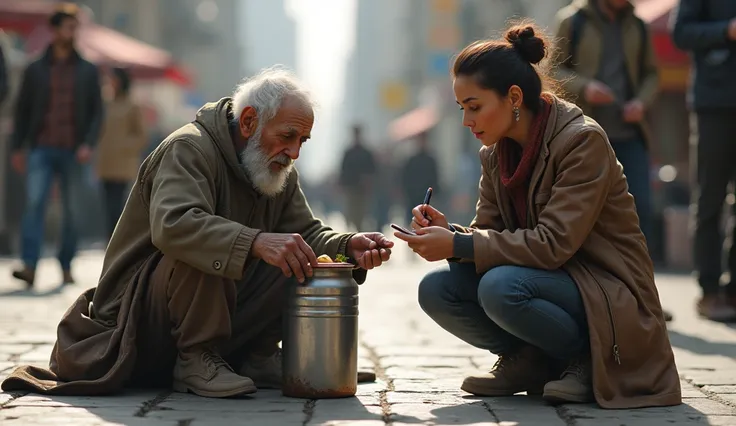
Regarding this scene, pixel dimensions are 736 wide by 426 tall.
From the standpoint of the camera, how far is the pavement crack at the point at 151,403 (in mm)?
4546

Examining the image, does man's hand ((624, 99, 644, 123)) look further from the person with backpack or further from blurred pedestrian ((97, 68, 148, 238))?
blurred pedestrian ((97, 68, 148, 238))

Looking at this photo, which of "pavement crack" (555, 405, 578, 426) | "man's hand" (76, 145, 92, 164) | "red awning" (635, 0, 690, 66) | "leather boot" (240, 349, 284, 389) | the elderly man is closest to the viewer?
"pavement crack" (555, 405, 578, 426)

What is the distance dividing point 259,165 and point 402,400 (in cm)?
105

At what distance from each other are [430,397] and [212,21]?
93817mm

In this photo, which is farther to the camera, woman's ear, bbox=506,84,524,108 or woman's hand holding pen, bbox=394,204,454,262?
woman's ear, bbox=506,84,524,108

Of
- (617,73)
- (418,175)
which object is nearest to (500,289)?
(617,73)

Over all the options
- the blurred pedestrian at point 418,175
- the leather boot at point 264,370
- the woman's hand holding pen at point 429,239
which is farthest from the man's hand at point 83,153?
the blurred pedestrian at point 418,175

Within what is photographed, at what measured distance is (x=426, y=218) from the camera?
16.1 feet

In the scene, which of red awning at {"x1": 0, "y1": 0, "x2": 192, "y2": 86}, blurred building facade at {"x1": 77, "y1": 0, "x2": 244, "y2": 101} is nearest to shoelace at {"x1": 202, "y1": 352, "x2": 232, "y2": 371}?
red awning at {"x1": 0, "y1": 0, "x2": 192, "y2": 86}

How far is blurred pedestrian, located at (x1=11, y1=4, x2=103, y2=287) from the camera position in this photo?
1066 centimetres

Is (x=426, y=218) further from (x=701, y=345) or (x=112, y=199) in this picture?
(x=112, y=199)

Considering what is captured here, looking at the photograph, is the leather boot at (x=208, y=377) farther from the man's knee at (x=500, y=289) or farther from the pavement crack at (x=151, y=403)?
the man's knee at (x=500, y=289)

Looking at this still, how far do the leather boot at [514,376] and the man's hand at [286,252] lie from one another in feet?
2.87

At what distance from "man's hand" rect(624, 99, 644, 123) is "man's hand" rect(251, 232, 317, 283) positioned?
12.2 feet
